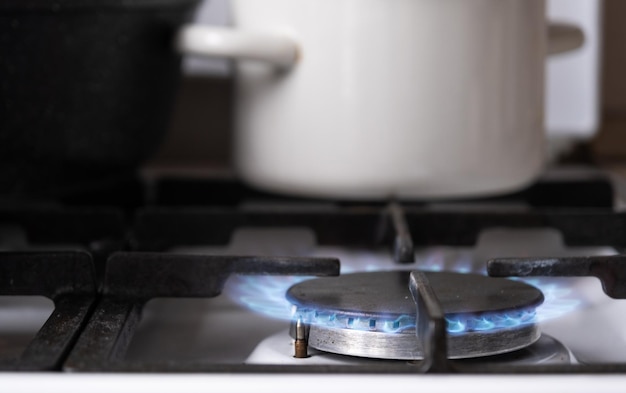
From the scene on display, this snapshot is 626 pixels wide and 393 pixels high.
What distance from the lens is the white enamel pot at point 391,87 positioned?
64cm

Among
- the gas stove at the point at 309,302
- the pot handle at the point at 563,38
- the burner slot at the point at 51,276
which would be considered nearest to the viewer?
the gas stove at the point at 309,302

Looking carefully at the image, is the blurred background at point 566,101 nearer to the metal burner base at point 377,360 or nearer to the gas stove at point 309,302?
the gas stove at point 309,302

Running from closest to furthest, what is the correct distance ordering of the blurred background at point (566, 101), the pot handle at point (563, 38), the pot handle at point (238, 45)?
the pot handle at point (238, 45), the pot handle at point (563, 38), the blurred background at point (566, 101)

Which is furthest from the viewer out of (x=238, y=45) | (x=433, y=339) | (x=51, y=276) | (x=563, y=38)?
(x=563, y=38)

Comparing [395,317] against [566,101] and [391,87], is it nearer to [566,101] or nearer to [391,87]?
[391,87]

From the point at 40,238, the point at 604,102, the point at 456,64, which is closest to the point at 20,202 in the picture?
the point at 40,238

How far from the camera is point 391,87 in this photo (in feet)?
2.10

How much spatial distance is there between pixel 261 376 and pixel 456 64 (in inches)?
14.0

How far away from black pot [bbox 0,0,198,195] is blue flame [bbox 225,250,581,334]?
0.50 ft

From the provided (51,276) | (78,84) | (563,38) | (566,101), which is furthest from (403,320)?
(566,101)

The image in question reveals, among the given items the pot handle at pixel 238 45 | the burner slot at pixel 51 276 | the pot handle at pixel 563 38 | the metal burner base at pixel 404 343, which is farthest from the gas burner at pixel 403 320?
the pot handle at pixel 563 38

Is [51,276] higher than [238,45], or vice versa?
[238,45]

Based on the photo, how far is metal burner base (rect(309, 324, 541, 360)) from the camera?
0.42 m

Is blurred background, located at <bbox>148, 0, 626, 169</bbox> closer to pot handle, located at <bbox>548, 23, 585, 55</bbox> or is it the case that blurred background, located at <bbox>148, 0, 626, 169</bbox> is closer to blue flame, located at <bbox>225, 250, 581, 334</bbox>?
pot handle, located at <bbox>548, 23, 585, 55</bbox>
